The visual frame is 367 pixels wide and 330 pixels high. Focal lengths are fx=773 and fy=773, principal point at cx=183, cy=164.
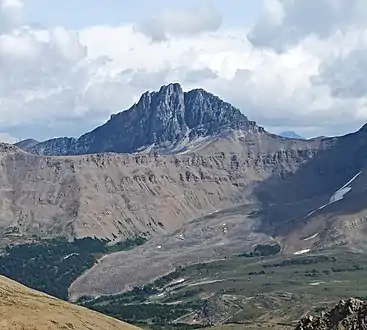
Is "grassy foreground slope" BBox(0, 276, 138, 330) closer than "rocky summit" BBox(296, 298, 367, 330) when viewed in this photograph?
No

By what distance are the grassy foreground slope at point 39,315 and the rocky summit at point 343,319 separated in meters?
54.8

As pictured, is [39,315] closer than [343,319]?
No

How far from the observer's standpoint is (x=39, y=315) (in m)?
158

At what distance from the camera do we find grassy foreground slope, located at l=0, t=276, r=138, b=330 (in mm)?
150625

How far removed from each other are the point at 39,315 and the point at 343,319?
65.4 metres

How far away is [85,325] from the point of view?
171 metres

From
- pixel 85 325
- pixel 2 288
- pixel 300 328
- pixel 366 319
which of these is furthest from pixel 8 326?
pixel 366 319

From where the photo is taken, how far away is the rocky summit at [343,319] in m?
120

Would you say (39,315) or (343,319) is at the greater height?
(39,315)

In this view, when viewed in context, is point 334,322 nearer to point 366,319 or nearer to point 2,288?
point 366,319

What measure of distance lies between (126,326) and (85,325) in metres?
29.5

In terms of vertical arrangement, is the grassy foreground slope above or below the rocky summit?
above

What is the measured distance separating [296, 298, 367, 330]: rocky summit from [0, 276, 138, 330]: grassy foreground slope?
54762 millimetres

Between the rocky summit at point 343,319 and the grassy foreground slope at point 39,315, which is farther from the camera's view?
the grassy foreground slope at point 39,315
